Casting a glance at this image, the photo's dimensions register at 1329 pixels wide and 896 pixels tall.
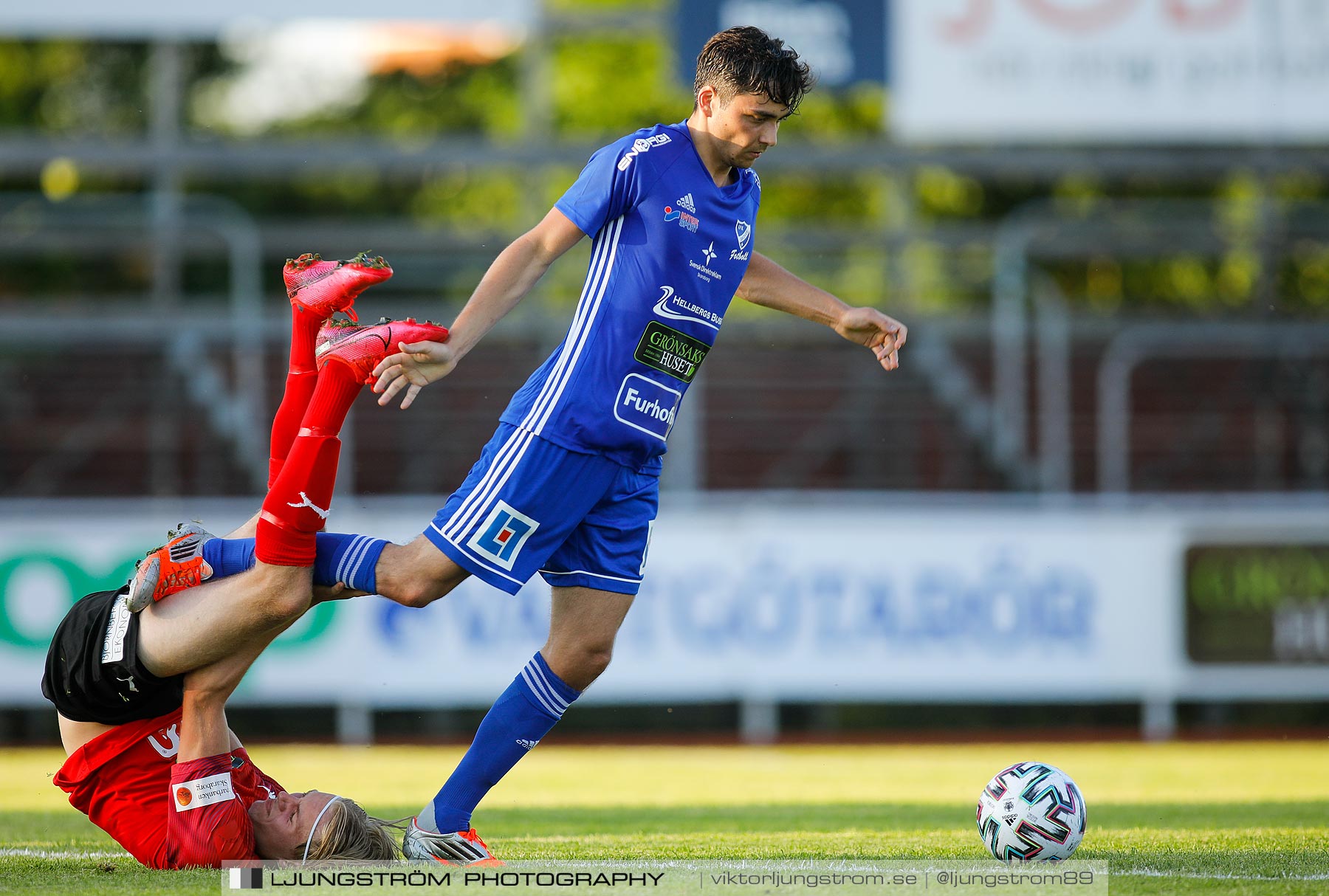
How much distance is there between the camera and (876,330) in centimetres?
514

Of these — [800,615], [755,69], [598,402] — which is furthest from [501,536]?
[800,615]

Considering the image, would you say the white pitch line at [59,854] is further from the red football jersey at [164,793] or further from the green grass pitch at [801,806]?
the red football jersey at [164,793]

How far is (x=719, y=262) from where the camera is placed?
4.80 metres

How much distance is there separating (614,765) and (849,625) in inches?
83.7

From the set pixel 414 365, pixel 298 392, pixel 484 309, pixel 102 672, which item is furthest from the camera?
pixel 298 392

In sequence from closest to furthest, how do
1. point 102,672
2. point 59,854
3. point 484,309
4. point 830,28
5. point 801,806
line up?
point 484,309 → point 102,672 → point 59,854 → point 801,806 → point 830,28

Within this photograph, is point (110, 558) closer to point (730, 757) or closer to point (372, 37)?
point (730, 757)

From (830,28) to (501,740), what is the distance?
33.6 ft

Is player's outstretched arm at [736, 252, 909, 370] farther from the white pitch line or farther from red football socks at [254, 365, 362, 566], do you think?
the white pitch line

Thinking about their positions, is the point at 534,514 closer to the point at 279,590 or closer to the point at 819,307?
the point at 279,590

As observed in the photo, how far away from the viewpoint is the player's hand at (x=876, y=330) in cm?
508

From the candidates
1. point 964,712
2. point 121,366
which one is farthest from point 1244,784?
point 121,366

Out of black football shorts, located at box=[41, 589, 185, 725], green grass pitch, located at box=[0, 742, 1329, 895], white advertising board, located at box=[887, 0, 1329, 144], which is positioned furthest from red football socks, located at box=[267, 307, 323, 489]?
white advertising board, located at box=[887, 0, 1329, 144]

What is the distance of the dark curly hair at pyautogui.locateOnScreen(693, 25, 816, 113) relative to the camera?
461 cm
